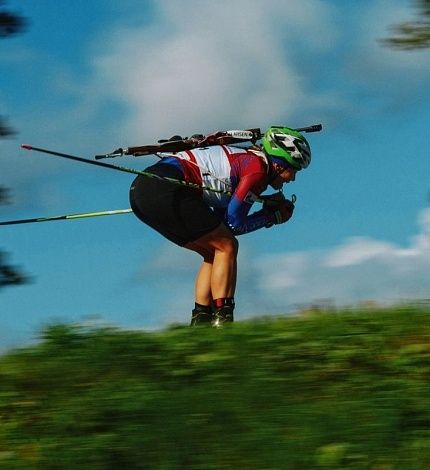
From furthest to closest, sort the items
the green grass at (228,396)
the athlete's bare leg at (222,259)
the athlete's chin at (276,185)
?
the athlete's chin at (276,185)
the athlete's bare leg at (222,259)
the green grass at (228,396)

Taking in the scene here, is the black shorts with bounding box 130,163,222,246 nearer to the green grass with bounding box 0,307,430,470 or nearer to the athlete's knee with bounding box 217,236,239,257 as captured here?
the athlete's knee with bounding box 217,236,239,257

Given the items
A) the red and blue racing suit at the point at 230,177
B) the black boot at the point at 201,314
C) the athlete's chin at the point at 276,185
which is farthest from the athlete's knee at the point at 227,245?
the athlete's chin at the point at 276,185

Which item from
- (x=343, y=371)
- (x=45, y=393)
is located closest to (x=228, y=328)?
(x=343, y=371)

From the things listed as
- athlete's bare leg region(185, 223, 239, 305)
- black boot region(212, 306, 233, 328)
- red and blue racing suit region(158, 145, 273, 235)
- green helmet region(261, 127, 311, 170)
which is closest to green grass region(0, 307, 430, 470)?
black boot region(212, 306, 233, 328)

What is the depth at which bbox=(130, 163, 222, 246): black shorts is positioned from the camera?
9727 millimetres

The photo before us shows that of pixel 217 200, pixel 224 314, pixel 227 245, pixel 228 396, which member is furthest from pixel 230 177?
pixel 228 396

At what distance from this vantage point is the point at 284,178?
10141 mm

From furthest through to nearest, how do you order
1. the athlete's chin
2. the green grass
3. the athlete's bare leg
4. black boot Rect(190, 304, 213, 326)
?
the athlete's chin, black boot Rect(190, 304, 213, 326), the athlete's bare leg, the green grass

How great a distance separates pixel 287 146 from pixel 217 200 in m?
0.79

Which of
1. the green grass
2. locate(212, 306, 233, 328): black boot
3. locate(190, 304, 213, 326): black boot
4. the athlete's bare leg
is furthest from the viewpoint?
locate(190, 304, 213, 326): black boot

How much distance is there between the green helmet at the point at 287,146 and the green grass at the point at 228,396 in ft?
9.63

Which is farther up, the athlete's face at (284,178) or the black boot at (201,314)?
the athlete's face at (284,178)

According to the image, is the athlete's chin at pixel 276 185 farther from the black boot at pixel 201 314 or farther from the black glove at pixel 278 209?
the black boot at pixel 201 314

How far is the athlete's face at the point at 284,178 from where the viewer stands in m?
10.1
